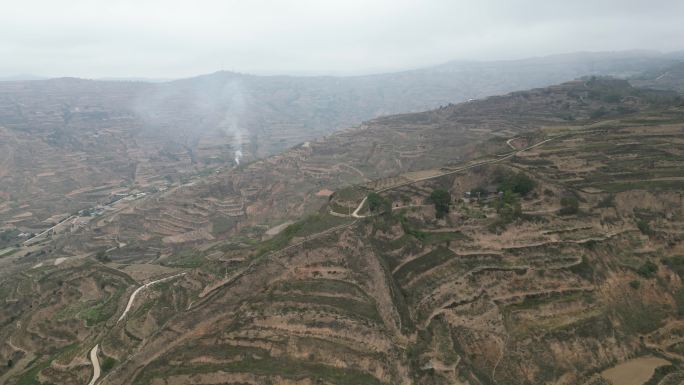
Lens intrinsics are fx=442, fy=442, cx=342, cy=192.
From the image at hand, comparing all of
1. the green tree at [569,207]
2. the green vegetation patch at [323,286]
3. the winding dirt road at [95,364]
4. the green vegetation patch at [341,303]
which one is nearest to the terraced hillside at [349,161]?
the green tree at [569,207]

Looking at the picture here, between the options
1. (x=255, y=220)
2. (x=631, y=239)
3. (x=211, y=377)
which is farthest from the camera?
(x=255, y=220)

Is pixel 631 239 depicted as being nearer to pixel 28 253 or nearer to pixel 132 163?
pixel 28 253

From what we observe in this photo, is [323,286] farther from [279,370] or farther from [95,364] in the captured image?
[95,364]

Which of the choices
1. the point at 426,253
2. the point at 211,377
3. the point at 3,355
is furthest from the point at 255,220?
the point at 211,377

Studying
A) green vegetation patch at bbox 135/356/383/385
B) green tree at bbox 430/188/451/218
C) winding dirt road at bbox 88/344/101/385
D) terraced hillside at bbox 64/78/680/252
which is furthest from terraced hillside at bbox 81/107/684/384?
terraced hillside at bbox 64/78/680/252

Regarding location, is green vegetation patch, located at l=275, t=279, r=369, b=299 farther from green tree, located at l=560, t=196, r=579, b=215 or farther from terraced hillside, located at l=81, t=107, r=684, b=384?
green tree, located at l=560, t=196, r=579, b=215

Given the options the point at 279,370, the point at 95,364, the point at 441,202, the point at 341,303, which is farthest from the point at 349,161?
the point at 279,370

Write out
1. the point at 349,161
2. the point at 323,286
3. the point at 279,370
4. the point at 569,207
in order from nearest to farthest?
the point at 279,370, the point at 323,286, the point at 569,207, the point at 349,161

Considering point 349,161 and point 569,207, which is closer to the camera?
point 569,207
